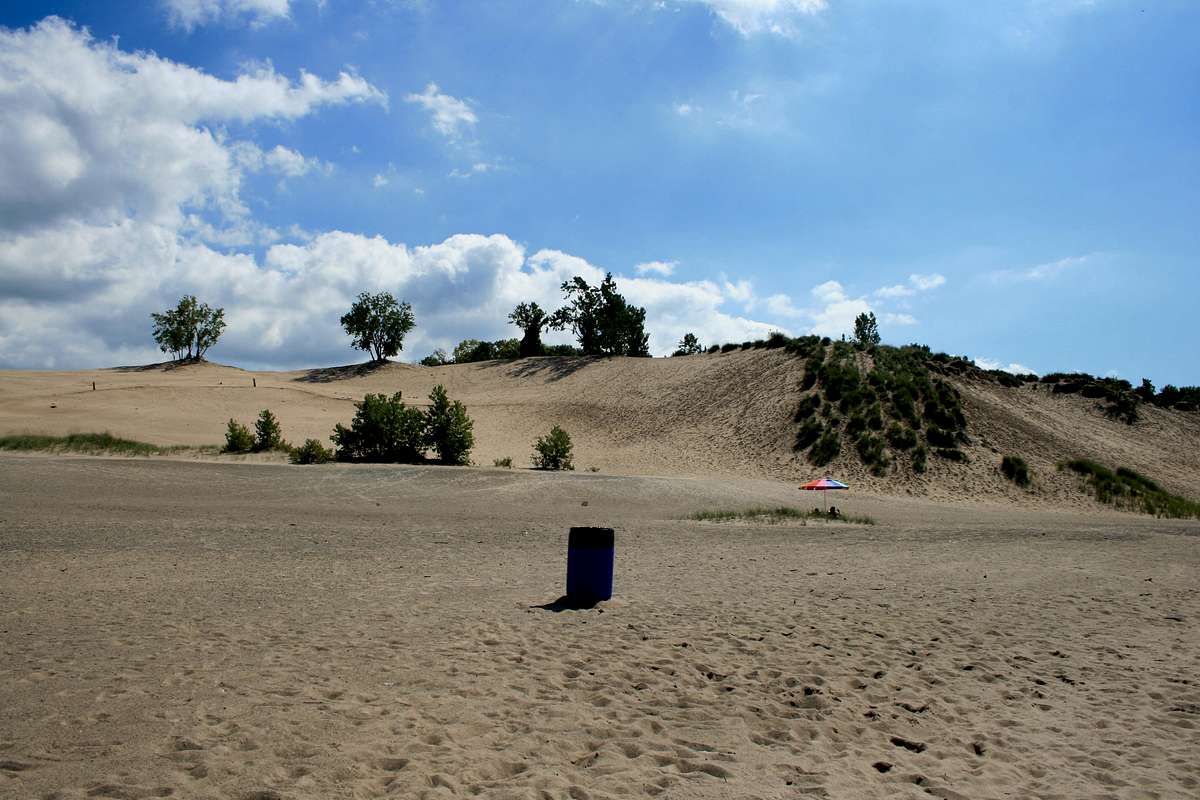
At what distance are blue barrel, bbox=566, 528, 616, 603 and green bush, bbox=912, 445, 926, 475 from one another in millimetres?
28247

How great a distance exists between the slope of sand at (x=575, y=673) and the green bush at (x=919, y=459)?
19508mm

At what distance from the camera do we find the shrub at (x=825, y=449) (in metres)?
36.3

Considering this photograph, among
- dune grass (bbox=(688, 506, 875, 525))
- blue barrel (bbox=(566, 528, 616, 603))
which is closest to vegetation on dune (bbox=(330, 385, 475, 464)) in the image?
dune grass (bbox=(688, 506, 875, 525))

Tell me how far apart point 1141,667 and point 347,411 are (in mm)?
47478

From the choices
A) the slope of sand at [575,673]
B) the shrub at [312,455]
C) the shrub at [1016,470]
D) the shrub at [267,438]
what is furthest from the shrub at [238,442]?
the shrub at [1016,470]

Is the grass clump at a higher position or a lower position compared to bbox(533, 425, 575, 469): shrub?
lower

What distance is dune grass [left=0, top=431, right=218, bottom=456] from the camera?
3022 cm

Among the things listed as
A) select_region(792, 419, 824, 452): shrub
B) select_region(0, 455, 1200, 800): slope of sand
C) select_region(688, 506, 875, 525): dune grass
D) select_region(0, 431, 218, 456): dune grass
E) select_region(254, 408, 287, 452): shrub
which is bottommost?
select_region(0, 455, 1200, 800): slope of sand

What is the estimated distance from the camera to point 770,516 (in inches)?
917

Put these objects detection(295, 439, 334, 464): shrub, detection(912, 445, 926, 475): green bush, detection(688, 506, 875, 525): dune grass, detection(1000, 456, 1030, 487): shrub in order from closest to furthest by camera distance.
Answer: detection(688, 506, 875, 525): dune grass < detection(295, 439, 334, 464): shrub < detection(1000, 456, 1030, 487): shrub < detection(912, 445, 926, 475): green bush

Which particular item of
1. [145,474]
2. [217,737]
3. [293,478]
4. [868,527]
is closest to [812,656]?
[217,737]

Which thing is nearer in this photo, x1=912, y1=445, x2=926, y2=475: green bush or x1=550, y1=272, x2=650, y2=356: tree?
x1=912, y1=445, x2=926, y2=475: green bush

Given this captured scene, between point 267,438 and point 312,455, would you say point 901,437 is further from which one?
point 267,438

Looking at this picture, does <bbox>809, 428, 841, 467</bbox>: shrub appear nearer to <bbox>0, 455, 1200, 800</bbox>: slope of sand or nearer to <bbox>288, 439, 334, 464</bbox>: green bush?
<bbox>0, 455, 1200, 800</bbox>: slope of sand
